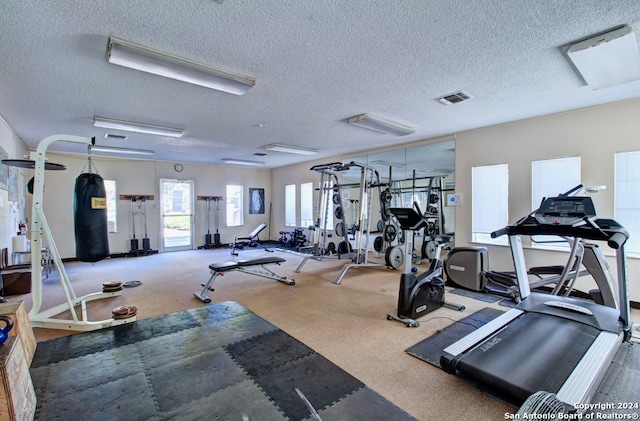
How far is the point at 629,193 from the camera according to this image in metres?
3.61

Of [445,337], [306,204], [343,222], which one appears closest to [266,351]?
[445,337]

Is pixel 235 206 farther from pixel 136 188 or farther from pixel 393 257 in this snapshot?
pixel 393 257

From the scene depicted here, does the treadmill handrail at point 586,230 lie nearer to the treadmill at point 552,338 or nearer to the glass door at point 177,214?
the treadmill at point 552,338

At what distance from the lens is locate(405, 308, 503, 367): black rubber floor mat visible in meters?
2.50

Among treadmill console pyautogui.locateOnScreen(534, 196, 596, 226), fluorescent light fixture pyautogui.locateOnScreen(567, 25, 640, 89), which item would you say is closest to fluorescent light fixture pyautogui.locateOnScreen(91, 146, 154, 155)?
treadmill console pyautogui.locateOnScreen(534, 196, 596, 226)

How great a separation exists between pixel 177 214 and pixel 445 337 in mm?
7714

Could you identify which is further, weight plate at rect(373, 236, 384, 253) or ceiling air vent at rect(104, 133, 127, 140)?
weight plate at rect(373, 236, 384, 253)

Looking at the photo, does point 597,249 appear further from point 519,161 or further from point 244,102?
point 244,102

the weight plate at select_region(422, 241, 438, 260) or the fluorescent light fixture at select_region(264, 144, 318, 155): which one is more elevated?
the fluorescent light fixture at select_region(264, 144, 318, 155)

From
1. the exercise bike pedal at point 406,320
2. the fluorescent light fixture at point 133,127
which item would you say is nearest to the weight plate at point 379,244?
the exercise bike pedal at point 406,320

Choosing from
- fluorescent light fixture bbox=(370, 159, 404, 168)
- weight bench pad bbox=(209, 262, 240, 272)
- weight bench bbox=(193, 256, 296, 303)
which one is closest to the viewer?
weight bench bbox=(193, 256, 296, 303)

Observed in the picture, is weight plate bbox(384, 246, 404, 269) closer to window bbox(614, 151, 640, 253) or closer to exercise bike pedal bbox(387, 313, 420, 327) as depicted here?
exercise bike pedal bbox(387, 313, 420, 327)

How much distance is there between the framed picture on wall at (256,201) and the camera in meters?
9.69

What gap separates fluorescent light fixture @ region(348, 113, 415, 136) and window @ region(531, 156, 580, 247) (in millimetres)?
1930
